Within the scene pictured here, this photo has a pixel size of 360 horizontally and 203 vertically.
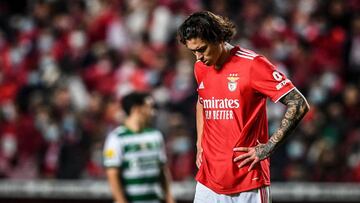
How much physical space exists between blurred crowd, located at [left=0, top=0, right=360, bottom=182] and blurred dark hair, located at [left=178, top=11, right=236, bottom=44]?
5.18m

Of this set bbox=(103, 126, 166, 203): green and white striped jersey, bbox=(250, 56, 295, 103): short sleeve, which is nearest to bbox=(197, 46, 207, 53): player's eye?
bbox=(250, 56, 295, 103): short sleeve

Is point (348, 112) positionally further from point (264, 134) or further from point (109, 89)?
point (264, 134)

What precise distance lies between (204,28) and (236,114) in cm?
56

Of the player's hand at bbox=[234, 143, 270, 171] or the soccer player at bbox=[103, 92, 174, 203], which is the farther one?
the soccer player at bbox=[103, 92, 174, 203]

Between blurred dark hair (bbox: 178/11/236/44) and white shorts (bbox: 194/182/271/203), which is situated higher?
blurred dark hair (bbox: 178/11/236/44)

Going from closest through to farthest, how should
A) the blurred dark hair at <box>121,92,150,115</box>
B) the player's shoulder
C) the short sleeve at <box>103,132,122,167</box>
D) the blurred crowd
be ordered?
the player's shoulder → the short sleeve at <box>103,132,122,167</box> → the blurred dark hair at <box>121,92,150,115</box> → the blurred crowd

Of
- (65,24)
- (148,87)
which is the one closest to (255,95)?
(148,87)

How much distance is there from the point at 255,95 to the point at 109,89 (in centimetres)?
731

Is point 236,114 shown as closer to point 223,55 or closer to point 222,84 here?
point 222,84

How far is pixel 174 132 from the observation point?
10734 mm

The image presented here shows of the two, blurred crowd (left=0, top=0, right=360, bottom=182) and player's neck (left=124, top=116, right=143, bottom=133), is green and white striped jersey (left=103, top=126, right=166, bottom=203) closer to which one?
player's neck (left=124, top=116, right=143, bottom=133)

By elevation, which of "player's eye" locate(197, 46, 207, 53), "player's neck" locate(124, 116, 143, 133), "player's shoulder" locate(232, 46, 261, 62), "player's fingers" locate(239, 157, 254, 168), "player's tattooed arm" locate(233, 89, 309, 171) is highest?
"player's eye" locate(197, 46, 207, 53)

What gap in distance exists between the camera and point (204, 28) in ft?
16.2

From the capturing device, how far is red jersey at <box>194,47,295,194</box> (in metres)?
4.99
